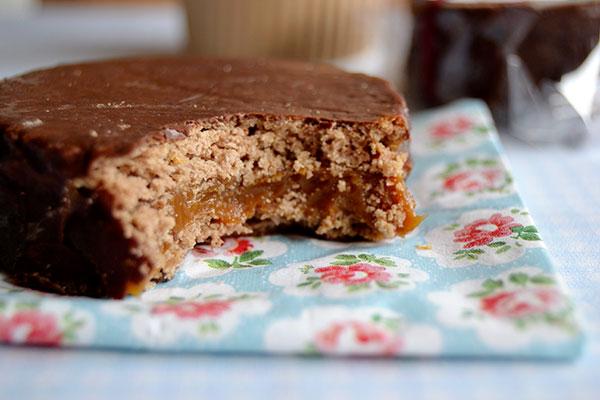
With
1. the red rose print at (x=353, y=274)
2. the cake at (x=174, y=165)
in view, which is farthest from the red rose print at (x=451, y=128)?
the red rose print at (x=353, y=274)

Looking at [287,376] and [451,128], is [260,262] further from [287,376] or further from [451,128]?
[451,128]

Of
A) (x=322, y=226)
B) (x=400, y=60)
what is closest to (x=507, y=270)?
(x=322, y=226)

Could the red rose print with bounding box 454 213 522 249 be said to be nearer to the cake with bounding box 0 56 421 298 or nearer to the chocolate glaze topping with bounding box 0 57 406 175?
the cake with bounding box 0 56 421 298

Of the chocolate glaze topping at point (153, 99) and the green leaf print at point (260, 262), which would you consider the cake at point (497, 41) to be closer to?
the chocolate glaze topping at point (153, 99)

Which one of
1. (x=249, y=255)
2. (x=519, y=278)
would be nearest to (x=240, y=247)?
(x=249, y=255)

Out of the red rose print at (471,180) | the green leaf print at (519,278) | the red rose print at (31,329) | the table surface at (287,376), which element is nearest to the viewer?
the table surface at (287,376)

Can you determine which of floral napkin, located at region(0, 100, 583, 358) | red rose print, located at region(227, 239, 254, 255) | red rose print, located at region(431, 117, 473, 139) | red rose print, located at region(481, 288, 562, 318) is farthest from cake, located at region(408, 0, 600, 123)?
red rose print, located at region(481, 288, 562, 318)
